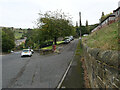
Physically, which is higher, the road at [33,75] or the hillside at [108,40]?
the hillside at [108,40]

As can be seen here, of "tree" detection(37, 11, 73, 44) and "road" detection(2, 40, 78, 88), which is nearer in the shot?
"road" detection(2, 40, 78, 88)

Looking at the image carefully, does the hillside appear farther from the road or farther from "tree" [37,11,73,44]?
"tree" [37,11,73,44]

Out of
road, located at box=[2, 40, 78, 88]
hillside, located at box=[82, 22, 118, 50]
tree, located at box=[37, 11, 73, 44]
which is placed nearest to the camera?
hillside, located at box=[82, 22, 118, 50]

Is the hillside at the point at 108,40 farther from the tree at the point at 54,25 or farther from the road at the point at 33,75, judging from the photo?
the tree at the point at 54,25

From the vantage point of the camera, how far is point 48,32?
25.5 meters

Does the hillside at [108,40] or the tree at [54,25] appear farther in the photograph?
the tree at [54,25]

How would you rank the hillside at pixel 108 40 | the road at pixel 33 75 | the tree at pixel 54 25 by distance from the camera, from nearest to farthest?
1. the hillside at pixel 108 40
2. the road at pixel 33 75
3. the tree at pixel 54 25

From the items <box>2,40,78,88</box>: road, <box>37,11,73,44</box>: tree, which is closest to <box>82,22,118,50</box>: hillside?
<box>2,40,78,88</box>: road

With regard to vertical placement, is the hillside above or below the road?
above

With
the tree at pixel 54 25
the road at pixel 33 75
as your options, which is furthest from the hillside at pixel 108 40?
the tree at pixel 54 25

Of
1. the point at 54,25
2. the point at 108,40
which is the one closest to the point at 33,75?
the point at 108,40

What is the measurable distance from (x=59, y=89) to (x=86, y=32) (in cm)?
6094

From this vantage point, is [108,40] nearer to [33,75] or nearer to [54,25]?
[33,75]

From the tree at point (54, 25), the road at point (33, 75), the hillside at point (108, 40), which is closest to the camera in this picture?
the hillside at point (108, 40)
